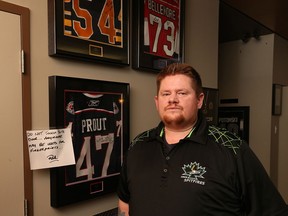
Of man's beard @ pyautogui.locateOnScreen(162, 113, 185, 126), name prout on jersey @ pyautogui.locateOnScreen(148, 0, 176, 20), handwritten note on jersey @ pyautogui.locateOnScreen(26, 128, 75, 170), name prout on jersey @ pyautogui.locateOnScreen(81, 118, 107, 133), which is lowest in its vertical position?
handwritten note on jersey @ pyautogui.locateOnScreen(26, 128, 75, 170)

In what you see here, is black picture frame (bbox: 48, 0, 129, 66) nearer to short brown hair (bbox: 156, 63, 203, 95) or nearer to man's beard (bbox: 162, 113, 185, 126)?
short brown hair (bbox: 156, 63, 203, 95)

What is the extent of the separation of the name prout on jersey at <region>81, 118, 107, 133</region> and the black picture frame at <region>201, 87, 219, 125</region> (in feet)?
3.27

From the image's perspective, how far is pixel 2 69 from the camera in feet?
3.57

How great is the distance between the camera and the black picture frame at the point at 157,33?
1.66 m

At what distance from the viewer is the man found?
3.55ft

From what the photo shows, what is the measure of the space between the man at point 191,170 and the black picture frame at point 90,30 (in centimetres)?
40

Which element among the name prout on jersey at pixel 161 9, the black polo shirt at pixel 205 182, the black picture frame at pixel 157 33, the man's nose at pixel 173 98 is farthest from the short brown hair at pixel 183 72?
the name prout on jersey at pixel 161 9

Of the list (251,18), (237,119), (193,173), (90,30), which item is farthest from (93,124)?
(237,119)

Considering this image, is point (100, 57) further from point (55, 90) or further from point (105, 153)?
point (105, 153)

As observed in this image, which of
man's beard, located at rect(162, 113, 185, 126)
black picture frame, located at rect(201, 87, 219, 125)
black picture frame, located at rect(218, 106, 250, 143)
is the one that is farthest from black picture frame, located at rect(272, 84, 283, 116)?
man's beard, located at rect(162, 113, 185, 126)

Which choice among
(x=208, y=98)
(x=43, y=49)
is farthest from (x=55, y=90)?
(x=208, y=98)

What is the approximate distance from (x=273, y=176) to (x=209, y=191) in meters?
2.99

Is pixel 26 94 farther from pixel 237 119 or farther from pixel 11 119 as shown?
pixel 237 119

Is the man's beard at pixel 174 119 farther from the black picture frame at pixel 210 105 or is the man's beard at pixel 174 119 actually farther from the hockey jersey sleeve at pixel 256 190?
the black picture frame at pixel 210 105
